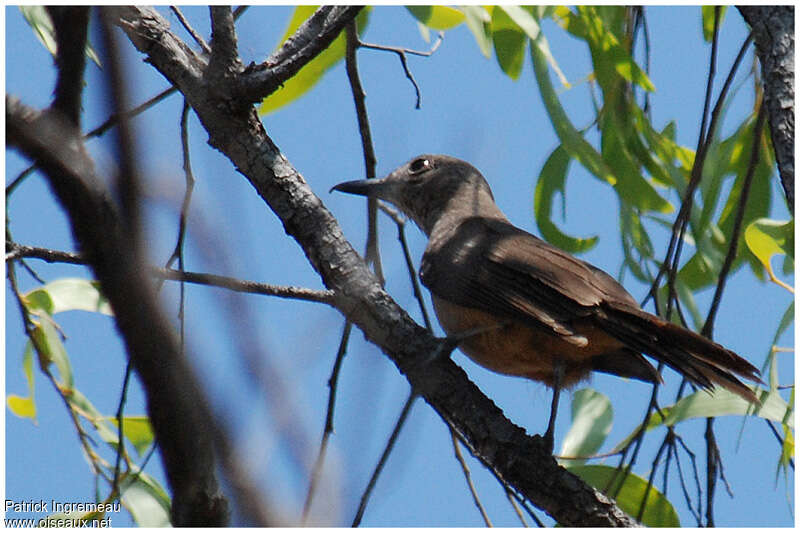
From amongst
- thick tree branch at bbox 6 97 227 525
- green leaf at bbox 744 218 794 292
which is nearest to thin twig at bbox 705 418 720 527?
green leaf at bbox 744 218 794 292

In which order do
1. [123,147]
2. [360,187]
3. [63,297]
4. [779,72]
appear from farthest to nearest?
[360,187] < [63,297] < [779,72] < [123,147]

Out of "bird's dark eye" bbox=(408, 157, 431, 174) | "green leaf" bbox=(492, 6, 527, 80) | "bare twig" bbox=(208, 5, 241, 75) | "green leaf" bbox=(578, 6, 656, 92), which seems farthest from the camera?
"bird's dark eye" bbox=(408, 157, 431, 174)

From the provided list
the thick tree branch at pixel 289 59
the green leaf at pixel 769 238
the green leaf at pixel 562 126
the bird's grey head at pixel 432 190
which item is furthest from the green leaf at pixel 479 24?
the bird's grey head at pixel 432 190

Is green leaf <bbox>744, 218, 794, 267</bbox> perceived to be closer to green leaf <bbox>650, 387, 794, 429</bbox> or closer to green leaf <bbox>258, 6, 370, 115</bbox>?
green leaf <bbox>650, 387, 794, 429</bbox>

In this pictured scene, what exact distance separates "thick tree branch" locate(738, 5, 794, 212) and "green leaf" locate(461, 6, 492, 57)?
2.84ft

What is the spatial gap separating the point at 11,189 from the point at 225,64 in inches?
28.3

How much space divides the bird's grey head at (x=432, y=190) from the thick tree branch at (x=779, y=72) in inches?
75.5

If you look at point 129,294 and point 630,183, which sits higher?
point 630,183

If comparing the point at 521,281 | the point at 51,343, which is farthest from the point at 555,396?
the point at 51,343

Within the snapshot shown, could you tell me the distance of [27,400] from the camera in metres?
3.29

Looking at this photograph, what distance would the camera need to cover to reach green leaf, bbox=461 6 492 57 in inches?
124

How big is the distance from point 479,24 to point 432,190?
1463 millimetres

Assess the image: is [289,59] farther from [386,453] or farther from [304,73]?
[386,453]

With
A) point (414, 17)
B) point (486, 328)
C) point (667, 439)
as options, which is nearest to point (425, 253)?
point (486, 328)
